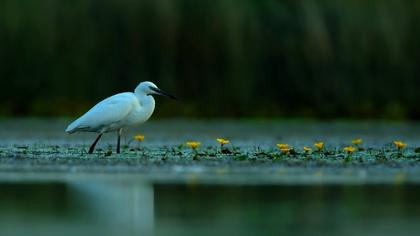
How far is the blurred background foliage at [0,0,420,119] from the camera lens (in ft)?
90.1

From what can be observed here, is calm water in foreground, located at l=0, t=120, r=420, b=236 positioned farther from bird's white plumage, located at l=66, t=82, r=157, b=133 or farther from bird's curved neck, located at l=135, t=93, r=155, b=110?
bird's curved neck, located at l=135, t=93, r=155, b=110

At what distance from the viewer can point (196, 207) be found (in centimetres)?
858

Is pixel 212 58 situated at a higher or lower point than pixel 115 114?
higher

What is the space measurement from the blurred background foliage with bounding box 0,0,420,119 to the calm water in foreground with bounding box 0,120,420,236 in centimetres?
1654

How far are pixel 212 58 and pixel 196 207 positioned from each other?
19944 mm

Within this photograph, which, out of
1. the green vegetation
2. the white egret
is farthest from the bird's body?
the green vegetation

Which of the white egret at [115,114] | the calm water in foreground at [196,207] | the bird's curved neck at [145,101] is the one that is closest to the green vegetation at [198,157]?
the white egret at [115,114]

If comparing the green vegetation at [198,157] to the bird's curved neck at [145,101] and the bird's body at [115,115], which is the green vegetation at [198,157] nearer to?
the bird's body at [115,115]

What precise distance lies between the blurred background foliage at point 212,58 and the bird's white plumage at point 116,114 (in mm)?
12463

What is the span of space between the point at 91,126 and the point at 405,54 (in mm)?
14991

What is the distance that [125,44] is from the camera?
27906 millimetres

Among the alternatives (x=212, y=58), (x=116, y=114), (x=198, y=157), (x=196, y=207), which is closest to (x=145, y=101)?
(x=116, y=114)

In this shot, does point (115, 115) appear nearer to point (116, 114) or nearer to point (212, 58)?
point (116, 114)

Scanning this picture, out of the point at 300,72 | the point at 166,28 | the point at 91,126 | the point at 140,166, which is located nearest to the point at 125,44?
the point at 166,28
